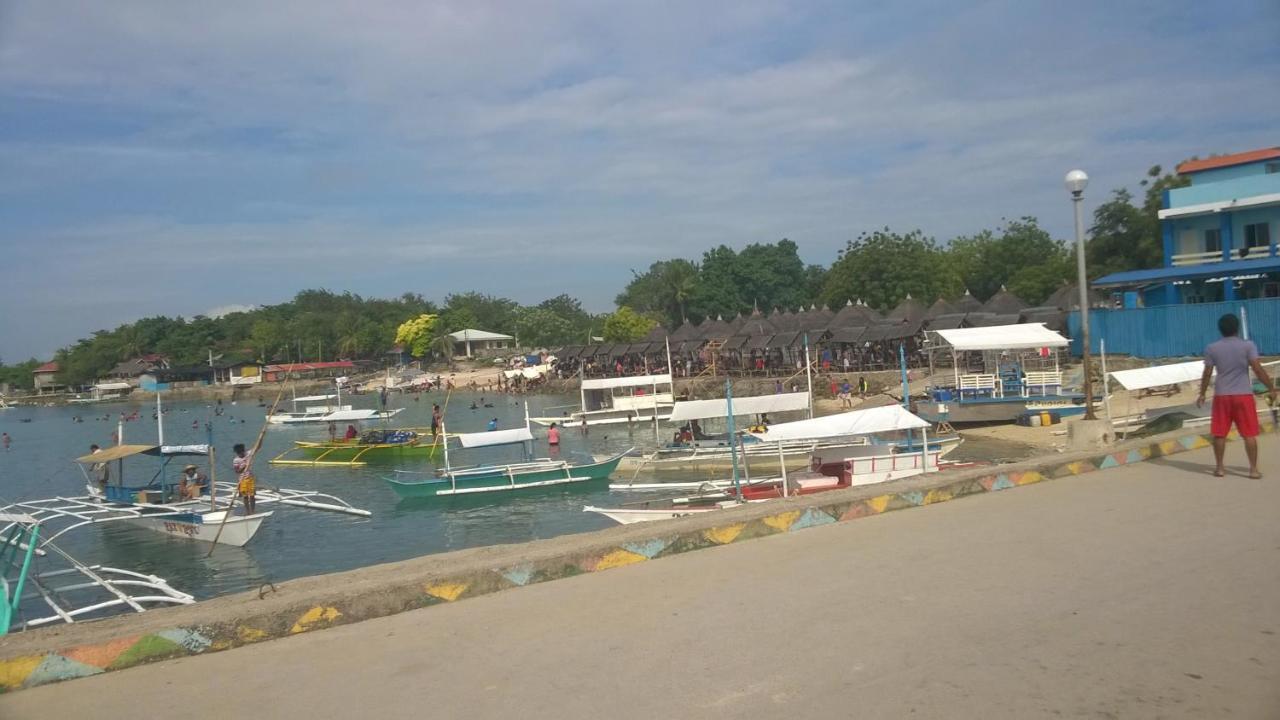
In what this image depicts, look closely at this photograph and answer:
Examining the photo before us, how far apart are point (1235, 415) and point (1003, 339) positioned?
20.9m

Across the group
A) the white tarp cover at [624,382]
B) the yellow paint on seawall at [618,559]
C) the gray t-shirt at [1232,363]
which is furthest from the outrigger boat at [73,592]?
the white tarp cover at [624,382]

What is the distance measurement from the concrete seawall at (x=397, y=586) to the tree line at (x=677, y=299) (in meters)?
46.3

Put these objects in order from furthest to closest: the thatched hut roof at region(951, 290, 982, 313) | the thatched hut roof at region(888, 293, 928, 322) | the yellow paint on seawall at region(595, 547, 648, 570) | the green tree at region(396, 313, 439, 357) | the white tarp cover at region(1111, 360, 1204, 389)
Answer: the green tree at region(396, 313, 439, 357)
the thatched hut roof at region(888, 293, 928, 322)
the thatched hut roof at region(951, 290, 982, 313)
the white tarp cover at region(1111, 360, 1204, 389)
the yellow paint on seawall at region(595, 547, 648, 570)

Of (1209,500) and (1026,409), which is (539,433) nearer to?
(1026,409)

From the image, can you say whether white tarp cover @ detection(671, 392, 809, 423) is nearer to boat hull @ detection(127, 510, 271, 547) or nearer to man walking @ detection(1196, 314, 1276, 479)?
boat hull @ detection(127, 510, 271, 547)

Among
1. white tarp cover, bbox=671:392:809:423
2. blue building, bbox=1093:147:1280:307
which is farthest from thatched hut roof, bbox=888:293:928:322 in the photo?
white tarp cover, bbox=671:392:809:423

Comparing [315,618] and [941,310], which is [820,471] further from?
[941,310]

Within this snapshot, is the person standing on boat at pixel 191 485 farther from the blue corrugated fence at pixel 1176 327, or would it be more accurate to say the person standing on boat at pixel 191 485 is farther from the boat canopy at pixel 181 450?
the blue corrugated fence at pixel 1176 327

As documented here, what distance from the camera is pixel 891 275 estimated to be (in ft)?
206

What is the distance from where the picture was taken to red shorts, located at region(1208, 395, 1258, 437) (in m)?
8.48

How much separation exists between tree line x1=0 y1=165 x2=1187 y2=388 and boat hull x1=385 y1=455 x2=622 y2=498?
37.6m

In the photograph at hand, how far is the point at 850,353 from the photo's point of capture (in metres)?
49.1

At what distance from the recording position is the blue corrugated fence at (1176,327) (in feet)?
94.2

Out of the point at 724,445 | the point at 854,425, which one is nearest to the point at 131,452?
the point at 724,445
